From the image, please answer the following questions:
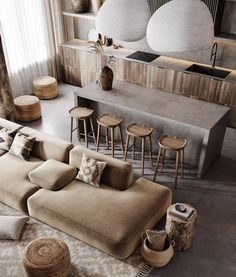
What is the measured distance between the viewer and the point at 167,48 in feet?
8.84

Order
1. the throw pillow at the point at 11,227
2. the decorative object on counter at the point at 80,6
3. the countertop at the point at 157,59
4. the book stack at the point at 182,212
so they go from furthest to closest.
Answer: the decorative object on counter at the point at 80,6, the countertop at the point at 157,59, the throw pillow at the point at 11,227, the book stack at the point at 182,212

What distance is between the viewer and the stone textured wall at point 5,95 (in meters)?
6.15

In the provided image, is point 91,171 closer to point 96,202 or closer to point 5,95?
point 96,202

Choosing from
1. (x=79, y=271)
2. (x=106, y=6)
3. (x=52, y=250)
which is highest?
(x=106, y=6)

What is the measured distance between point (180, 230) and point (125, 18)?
237 cm

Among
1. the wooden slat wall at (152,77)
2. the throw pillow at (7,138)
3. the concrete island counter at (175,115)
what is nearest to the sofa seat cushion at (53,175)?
the throw pillow at (7,138)

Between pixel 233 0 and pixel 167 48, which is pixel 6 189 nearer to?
pixel 167 48

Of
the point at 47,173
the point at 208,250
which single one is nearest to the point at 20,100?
the point at 47,173

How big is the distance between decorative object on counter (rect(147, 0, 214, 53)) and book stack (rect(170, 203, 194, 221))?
2.01 m

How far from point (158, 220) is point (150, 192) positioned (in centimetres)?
38

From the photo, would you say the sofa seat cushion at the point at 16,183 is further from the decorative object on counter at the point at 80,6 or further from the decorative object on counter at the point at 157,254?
the decorative object on counter at the point at 80,6

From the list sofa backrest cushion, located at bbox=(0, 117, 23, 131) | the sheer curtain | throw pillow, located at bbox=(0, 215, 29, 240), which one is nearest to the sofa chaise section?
throw pillow, located at bbox=(0, 215, 29, 240)

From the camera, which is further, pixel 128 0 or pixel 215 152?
pixel 215 152

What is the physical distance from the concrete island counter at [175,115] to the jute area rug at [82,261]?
1.92 metres
